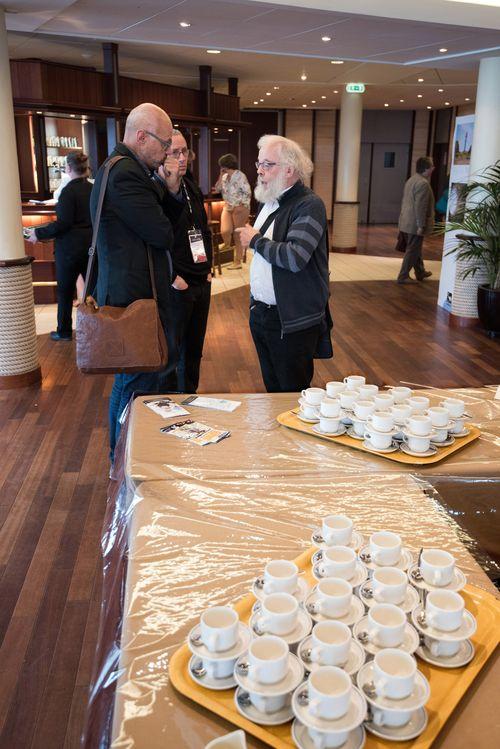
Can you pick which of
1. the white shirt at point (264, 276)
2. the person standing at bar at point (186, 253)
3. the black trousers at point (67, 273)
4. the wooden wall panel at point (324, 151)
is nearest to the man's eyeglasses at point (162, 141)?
the person standing at bar at point (186, 253)

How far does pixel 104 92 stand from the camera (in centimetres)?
909

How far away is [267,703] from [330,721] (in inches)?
4.1

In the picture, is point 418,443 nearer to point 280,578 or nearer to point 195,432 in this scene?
point 195,432

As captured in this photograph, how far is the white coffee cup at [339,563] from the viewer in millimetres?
1267

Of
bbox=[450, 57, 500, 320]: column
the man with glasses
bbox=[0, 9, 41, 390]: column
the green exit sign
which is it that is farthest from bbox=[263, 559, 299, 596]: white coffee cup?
the green exit sign

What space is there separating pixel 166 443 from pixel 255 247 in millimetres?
1205

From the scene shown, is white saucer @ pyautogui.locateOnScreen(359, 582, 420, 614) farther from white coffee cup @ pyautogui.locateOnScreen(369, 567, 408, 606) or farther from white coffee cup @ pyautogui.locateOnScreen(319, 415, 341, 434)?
white coffee cup @ pyautogui.locateOnScreen(319, 415, 341, 434)

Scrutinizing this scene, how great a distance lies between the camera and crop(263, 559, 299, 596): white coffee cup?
122cm

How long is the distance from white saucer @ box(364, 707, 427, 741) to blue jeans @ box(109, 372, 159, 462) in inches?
88.8

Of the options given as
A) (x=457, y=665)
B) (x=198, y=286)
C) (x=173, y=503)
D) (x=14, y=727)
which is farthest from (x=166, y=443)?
(x=198, y=286)

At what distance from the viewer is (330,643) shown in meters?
1.08

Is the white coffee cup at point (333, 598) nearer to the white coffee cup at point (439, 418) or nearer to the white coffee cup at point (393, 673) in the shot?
the white coffee cup at point (393, 673)

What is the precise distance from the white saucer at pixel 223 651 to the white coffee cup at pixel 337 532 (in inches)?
11.8

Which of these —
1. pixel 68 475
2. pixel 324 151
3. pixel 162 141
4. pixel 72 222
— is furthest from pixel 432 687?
pixel 324 151
